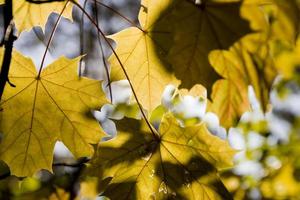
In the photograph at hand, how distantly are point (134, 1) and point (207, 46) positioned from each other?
3500 mm

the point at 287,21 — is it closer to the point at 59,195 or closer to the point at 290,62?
the point at 59,195

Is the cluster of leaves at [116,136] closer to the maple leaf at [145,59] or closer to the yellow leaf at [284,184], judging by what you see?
the maple leaf at [145,59]

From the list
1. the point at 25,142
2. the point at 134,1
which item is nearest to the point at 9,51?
the point at 25,142

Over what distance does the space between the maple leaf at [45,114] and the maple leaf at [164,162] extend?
0.30 ft

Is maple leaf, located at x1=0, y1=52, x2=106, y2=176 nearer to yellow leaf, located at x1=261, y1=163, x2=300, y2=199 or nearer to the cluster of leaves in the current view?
the cluster of leaves

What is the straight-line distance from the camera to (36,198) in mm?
2779

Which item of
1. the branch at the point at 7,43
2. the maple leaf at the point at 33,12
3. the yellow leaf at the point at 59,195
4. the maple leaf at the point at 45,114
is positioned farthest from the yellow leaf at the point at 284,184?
the branch at the point at 7,43

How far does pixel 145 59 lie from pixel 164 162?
0.42 meters

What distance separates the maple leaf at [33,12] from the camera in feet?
6.48

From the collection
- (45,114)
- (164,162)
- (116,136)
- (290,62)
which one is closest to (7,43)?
(45,114)

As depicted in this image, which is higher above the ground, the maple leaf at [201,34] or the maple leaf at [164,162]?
the maple leaf at [201,34]

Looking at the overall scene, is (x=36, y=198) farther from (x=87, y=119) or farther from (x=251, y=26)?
(x=251, y=26)

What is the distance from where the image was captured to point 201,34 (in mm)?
1455

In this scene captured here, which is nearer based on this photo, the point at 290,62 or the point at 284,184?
the point at 284,184
